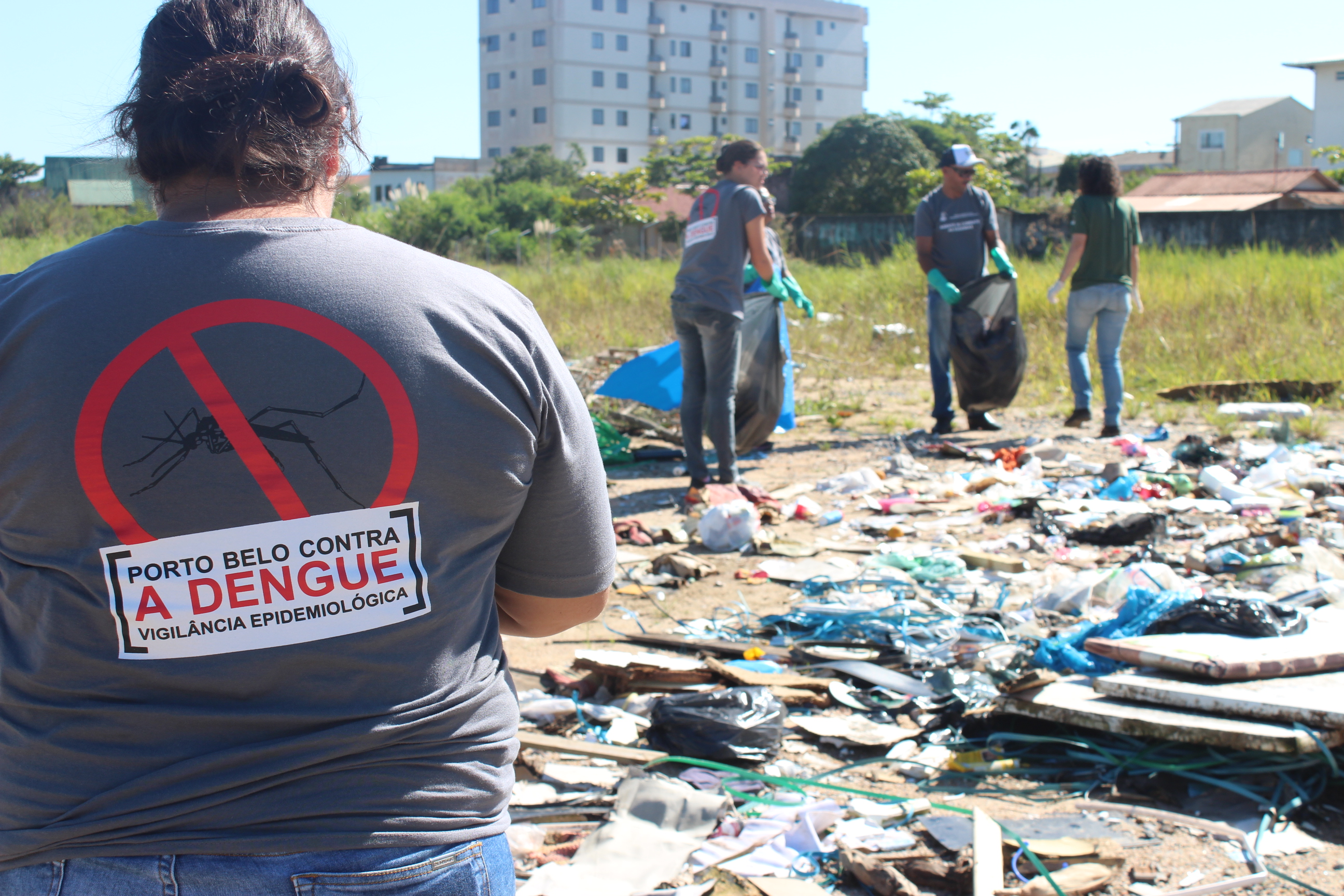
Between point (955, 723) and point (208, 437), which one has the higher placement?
point (208, 437)

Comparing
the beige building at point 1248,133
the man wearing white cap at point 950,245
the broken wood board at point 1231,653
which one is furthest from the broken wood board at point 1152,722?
the beige building at point 1248,133

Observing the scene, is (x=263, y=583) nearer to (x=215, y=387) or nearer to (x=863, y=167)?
(x=215, y=387)

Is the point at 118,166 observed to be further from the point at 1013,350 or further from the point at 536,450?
the point at 1013,350

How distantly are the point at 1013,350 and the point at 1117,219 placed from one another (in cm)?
107

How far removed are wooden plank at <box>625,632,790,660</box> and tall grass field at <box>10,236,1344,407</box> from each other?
17.6ft

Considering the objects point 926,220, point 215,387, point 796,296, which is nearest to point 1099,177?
point 926,220

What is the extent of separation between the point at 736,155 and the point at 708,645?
273 cm

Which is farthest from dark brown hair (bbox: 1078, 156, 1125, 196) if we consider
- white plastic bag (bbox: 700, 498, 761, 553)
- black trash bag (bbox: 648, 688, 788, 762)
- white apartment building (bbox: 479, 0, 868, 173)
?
white apartment building (bbox: 479, 0, 868, 173)

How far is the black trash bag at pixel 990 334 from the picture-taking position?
6.59 metres

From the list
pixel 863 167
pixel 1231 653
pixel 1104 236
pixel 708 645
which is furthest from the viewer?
pixel 863 167

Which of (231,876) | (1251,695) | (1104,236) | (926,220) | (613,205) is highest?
(613,205)

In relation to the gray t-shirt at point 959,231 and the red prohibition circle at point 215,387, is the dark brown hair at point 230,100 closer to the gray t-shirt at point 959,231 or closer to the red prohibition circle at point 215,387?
the red prohibition circle at point 215,387

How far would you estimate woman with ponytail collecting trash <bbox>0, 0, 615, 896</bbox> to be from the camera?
882 mm

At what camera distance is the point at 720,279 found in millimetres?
5070
